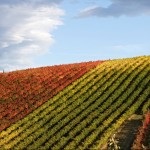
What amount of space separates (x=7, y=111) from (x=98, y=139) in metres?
14.8

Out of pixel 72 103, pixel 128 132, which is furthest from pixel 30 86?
pixel 128 132

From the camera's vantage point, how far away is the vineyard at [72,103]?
35.7 metres

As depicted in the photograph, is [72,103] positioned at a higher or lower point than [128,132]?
higher

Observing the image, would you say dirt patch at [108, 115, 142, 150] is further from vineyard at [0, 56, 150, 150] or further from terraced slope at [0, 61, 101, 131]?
terraced slope at [0, 61, 101, 131]

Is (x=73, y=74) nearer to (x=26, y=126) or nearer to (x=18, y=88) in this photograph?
(x=18, y=88)

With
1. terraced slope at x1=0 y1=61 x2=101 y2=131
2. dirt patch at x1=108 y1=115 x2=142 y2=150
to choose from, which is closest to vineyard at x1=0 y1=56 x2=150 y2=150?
terraced slope at x1=0 y1=61 x2=101 y2=131

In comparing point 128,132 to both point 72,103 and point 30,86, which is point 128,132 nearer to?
point 72,103

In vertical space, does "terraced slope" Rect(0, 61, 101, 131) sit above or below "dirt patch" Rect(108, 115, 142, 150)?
above

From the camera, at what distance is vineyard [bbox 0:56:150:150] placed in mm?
35688

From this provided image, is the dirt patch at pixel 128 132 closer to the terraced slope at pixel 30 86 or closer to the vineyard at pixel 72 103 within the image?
the vineyard at pixel 72 103

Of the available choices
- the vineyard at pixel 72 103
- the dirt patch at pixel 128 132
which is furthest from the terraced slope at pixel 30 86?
the dirt patch at pixel 128 132

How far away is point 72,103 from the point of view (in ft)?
148

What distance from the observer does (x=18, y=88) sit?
174ft

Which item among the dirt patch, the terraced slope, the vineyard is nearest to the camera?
the dirt patch
